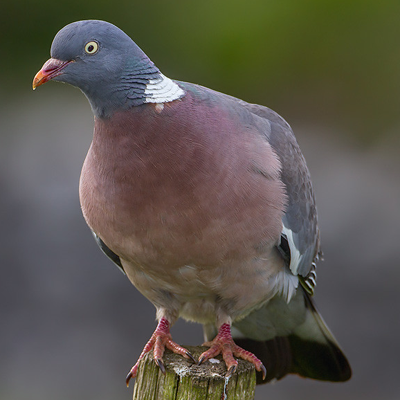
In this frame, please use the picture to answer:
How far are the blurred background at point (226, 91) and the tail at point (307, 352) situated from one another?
5.79 feet

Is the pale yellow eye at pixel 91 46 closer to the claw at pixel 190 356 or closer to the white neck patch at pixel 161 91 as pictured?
the white neck patch at pixel 161 91

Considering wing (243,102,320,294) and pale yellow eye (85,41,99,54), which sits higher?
pale yellow eye (85,41,99,54)

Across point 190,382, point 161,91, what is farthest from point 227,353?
point 161,91

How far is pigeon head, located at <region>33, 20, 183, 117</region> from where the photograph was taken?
2820 mm

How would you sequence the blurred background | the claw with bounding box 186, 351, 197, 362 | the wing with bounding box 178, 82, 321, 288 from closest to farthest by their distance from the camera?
the claw with bounding box 186, 351, 197, 362 < the wing with bounding box 178, 82, 321, 288 < the blurred background

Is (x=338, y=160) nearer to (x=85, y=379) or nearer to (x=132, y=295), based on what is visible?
(x=132, y=295)

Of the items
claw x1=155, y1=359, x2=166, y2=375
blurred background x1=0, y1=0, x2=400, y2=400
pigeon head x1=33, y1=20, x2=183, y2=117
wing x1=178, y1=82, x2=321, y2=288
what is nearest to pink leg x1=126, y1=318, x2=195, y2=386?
claw x1=155, y1=359, x2=166, y2=375

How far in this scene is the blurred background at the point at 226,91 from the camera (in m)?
6.00

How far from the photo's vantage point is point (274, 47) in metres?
7.85

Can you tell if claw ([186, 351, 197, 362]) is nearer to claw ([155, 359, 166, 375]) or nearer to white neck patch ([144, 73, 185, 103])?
claw ([155, 359, 166, 375])

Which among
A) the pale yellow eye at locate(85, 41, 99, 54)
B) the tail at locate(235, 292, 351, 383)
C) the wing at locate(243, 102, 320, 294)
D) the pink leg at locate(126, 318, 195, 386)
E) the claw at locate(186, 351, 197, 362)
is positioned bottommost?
the tail at locate(235, 292, 351, 383)

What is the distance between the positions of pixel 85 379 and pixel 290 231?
3374mm

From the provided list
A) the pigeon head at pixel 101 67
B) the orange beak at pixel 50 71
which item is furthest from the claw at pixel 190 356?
the orange beak at pixel 50 71

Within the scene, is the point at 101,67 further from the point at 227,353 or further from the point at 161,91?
the point at 227,353
